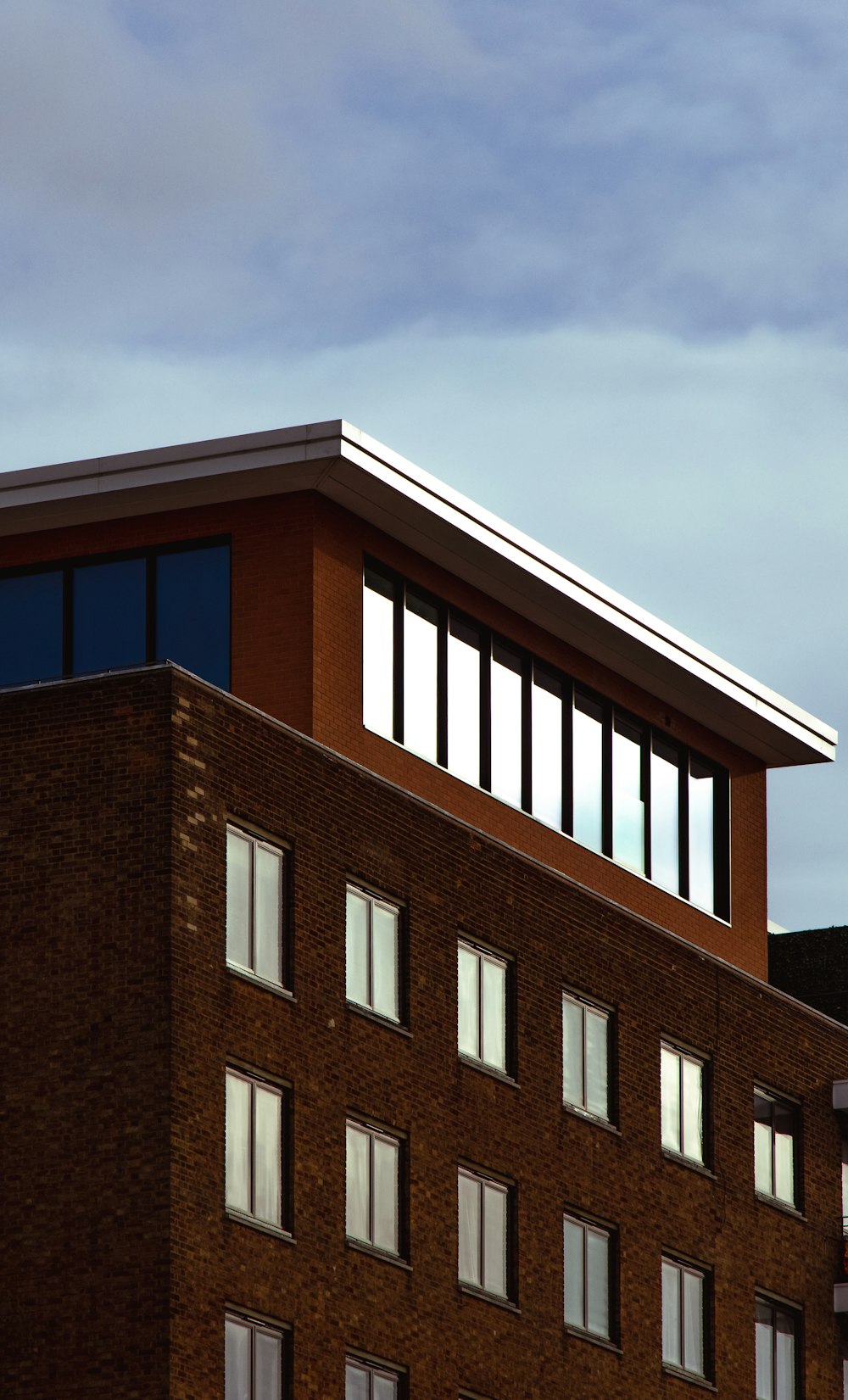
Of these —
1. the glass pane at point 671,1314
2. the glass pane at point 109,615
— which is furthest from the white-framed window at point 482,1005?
the glass pane at point 109,615

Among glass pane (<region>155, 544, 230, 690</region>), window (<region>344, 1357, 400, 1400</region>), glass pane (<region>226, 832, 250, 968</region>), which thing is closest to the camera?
glass pane (<region>226, 832, 250, 968</region>)

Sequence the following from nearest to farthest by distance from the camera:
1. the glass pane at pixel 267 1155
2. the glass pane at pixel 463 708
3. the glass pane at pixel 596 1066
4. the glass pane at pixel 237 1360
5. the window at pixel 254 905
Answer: the glass pane at pixel 237 1360 → the glass pane at pixel 267 1155 → the window at pixel 254 905 → the glass pane at pixel 596 1066 → the glass pane at pixel 463 708

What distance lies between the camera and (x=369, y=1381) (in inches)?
1753

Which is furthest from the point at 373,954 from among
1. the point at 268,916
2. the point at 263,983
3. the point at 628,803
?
the point at 628,803

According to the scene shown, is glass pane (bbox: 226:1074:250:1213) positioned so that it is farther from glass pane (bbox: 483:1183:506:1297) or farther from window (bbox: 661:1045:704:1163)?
window (bbox: 661:1045:704:1163)

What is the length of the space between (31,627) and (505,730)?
352 inches

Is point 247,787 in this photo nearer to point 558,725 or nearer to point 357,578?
point 357,578

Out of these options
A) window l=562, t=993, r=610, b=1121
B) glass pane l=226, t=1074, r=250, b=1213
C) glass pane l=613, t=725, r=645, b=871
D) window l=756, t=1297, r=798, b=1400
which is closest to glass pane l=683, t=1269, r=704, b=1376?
window l=756, t=1297, r=798, b=1400

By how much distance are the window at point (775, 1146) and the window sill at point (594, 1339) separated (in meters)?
5.93

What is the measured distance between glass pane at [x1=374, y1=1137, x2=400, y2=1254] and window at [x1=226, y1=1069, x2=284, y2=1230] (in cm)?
259

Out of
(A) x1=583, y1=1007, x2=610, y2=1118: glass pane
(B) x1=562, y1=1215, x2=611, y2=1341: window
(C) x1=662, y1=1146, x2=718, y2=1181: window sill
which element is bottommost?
(B) x1=562, y1=1215, x2=611, y2=1341: window

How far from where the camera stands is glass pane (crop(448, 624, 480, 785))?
53375mm

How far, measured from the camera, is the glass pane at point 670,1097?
53.4 metres

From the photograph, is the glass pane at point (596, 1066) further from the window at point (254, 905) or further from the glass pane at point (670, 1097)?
the window at point (254, 905)
